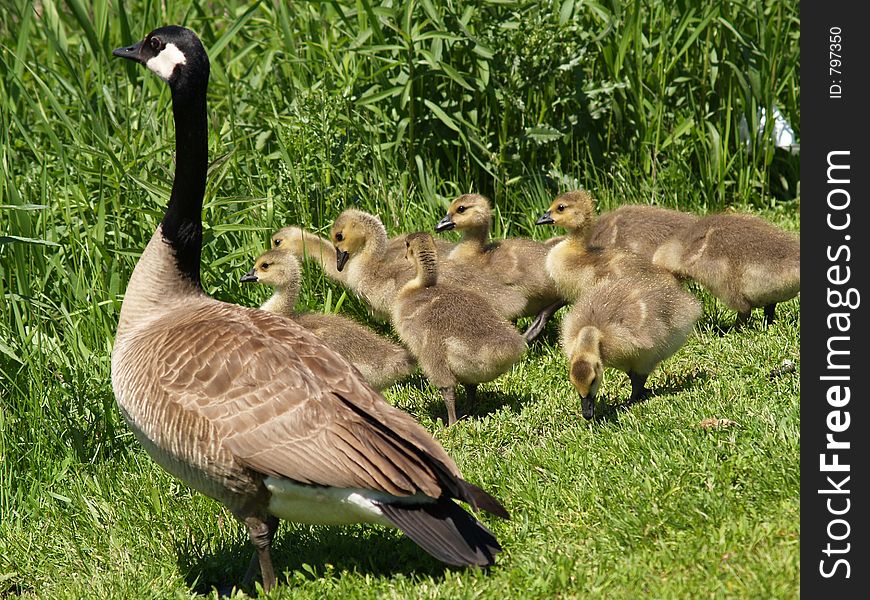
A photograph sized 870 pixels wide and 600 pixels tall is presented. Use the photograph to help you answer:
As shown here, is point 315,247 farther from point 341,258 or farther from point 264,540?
point 264,540

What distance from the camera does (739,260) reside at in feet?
25.0

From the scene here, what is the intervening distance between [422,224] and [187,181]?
146 inches

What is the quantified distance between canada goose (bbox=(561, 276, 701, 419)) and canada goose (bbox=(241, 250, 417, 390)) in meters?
1.18

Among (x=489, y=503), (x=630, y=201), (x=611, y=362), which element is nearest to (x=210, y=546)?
(x=489, y=503)

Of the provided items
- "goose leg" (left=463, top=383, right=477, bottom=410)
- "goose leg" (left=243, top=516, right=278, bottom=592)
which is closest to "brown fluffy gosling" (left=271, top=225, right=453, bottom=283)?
"goose leg" (left=463, top=383, right=477, bottom=410)

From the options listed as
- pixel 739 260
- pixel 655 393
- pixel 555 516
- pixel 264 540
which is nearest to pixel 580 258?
pixel 739 260

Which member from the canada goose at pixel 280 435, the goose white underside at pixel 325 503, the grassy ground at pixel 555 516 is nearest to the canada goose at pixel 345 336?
the grassy ground at pixel 555 516

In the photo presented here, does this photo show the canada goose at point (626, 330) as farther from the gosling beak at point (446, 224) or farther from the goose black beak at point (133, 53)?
the goose black beak at point (133, 53)

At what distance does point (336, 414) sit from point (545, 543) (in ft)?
3.87

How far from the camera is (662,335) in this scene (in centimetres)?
670

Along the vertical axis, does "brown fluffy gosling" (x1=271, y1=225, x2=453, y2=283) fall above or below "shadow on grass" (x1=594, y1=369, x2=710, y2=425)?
above

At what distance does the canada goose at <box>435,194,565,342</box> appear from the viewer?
8.21 meters

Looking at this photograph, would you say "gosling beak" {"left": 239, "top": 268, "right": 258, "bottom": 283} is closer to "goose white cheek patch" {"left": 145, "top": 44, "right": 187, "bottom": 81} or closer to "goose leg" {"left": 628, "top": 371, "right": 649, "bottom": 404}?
"goose white cheek patch" {"left": 145, "top": 44, "right": 187, "bottom": 81}
